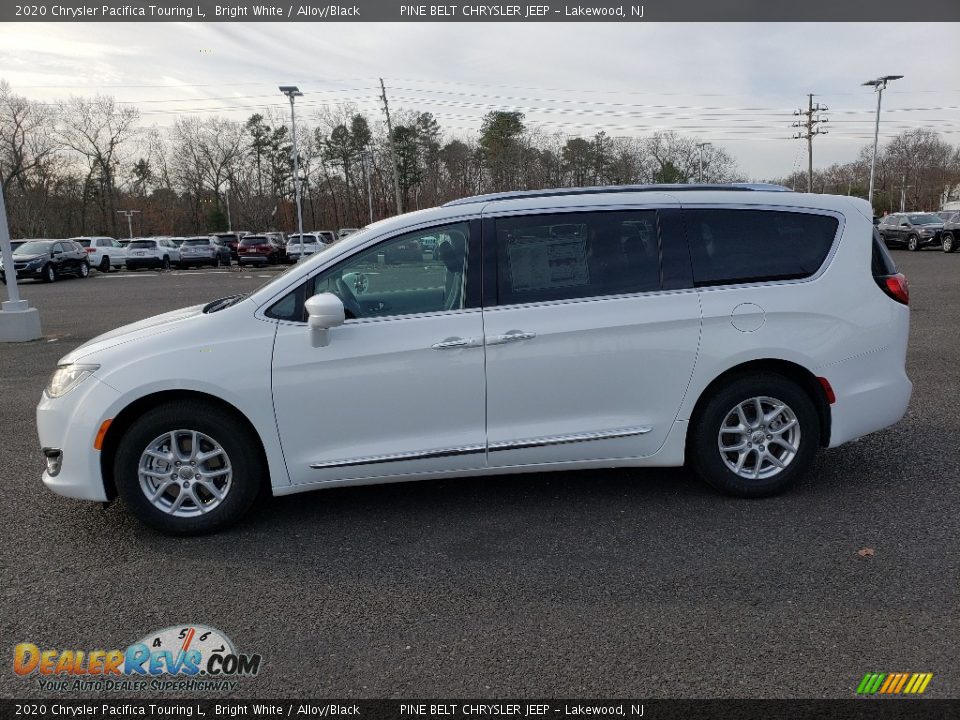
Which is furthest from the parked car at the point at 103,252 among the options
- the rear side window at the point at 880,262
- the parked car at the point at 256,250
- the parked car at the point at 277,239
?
the rear side window at the point at 880,262

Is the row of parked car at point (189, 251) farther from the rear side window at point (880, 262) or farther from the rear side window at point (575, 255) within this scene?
the rear side window at point (880, 262)

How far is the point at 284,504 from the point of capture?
4785 mm

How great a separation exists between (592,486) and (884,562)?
5.73 ft

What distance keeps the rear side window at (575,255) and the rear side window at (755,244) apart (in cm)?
Answer: 29

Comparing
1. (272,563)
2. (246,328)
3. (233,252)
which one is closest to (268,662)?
(272,563)

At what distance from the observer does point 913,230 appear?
35.1m

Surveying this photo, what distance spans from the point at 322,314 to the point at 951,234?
35.6m

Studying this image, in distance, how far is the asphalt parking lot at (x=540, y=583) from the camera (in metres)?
2.94

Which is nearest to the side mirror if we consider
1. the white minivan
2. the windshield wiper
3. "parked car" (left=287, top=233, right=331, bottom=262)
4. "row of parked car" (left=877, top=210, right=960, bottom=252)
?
the white minivan

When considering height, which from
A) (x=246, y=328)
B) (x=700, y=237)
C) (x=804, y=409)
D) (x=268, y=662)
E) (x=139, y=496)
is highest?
(x=700, y=237)

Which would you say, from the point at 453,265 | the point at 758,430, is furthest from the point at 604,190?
the point at 758,430

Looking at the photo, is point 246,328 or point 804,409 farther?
point 804,409

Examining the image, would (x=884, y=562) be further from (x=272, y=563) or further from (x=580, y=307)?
(x=272, y=563)

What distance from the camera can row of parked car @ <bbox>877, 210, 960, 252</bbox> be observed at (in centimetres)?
3256
